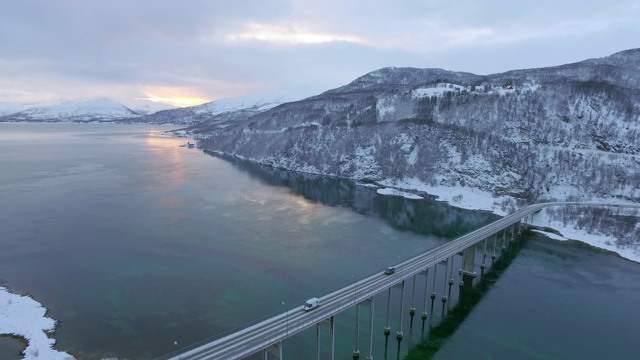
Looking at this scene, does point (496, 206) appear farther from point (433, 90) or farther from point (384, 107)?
point (433, 90)

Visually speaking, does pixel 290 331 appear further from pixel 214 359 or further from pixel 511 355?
pixel 511 355

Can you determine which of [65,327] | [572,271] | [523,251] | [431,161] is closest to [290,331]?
[65,327]

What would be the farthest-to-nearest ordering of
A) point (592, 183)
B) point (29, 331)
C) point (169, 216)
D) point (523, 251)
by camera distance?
point (592, 183), point (169, 216), point (523, 251), point (29, 331)

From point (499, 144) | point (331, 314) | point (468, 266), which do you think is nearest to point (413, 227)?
point (468, 266)

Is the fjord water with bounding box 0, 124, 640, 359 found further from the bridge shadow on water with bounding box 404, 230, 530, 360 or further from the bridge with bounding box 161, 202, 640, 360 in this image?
the bridge with bounding box 161, 202, 640, 360

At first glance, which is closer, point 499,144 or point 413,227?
point 413,227

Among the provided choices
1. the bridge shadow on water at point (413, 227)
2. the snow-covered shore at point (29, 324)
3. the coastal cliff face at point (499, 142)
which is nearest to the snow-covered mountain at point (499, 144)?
the coastal cliff face at point (499, 142)

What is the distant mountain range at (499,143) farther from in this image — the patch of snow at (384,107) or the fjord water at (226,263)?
the fjord water at (226,263)
